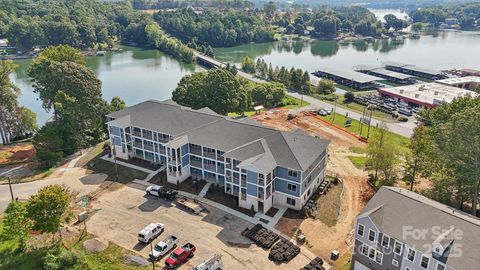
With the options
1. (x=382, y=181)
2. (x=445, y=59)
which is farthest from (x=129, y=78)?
(x=445, y=59)

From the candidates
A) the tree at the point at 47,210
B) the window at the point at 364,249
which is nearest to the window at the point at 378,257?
the window at the point at 364,249

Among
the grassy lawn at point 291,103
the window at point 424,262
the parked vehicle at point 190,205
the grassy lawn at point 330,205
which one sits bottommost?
the grassy lawn at point 330,205

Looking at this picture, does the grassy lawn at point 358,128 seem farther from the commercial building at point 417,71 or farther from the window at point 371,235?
the commercial building at point 417,71

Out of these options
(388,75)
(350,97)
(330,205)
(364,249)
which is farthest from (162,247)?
(388,75)

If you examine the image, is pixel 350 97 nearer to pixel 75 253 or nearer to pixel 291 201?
pixel 291 201

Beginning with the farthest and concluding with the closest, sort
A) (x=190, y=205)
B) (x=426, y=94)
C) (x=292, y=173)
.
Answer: (x=426, y=94) < (x=190, y=205) < (x=292, y=173)

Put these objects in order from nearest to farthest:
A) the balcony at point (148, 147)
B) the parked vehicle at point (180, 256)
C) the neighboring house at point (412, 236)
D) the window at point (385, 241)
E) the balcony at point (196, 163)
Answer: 1. the neighboring house at point (412, 236)
2. the window at point (385, 241)
3. the parked vehicle at point (180, 256)
4. the balcony at point (196, 163)
5. the balcony at point (148, 147)
